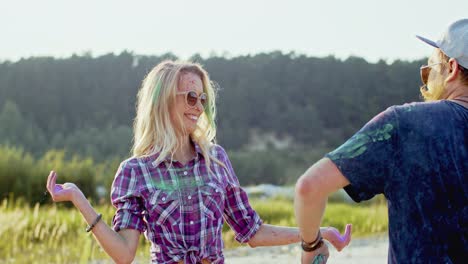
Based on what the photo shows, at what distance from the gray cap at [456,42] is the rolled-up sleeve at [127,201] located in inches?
51.6

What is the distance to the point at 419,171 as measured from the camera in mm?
2199

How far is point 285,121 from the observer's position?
182 ft

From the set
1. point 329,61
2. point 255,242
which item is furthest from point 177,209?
point 329,61

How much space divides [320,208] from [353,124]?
165ft

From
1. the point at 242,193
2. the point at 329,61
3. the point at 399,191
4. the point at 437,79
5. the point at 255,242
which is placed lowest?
the point at 329,61

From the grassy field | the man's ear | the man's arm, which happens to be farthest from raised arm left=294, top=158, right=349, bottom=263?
the grassy field

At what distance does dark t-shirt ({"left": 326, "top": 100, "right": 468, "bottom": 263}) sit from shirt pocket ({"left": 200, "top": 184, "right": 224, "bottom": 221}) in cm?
106

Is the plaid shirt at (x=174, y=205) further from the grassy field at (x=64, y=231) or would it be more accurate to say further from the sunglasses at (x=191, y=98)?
the grassy field at (x=64, y=231)

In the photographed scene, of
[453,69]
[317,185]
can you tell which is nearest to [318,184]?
[317,185]

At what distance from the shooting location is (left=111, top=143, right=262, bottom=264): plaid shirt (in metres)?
3.14

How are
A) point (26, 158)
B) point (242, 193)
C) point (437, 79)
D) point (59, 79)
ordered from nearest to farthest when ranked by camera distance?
point (437, 79)
point (242, 193)
point (26, 158)
point (59, 79)

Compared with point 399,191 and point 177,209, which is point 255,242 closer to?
point 177,209

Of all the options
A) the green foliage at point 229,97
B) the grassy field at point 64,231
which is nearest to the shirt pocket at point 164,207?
the grassy field at point 64,231

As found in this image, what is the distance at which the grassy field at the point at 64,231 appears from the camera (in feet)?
24.2
